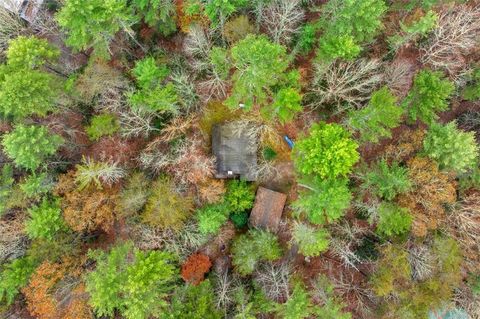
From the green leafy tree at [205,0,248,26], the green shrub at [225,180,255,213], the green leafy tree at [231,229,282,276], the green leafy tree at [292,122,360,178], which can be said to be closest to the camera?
the green leafy tree at [292,122,360,178]

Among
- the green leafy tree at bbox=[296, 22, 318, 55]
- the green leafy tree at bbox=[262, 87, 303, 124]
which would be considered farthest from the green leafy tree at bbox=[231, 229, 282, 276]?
the green leafy tree at bbox=[296, 22, 318, 55]

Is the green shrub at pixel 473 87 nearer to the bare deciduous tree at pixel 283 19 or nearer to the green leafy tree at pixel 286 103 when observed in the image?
the green leafy tree at pixel 286 103

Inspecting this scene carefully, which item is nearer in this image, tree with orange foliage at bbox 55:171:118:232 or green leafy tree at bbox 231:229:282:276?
tree with orange foliage at bbox 55:171:118:232

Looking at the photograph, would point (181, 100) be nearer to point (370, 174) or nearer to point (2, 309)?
point (370, 174)

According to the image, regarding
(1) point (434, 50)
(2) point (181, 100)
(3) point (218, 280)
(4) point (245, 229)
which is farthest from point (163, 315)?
(1) point (434, 50)

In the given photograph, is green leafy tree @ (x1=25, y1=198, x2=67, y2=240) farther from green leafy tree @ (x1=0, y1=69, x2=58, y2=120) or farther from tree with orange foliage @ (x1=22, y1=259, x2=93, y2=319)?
green leafy tree @ (x1=0, y1=69, x2=58, y2=120)

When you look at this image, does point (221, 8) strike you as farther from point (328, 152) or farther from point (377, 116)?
point (377, 116)
